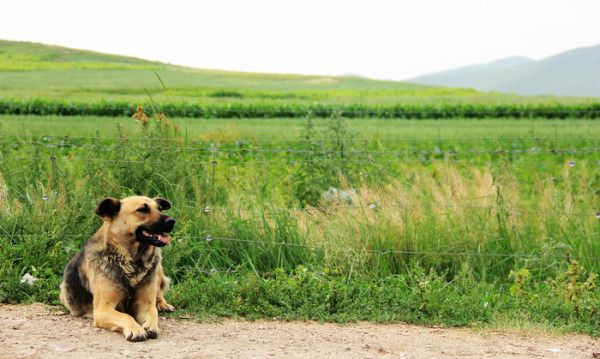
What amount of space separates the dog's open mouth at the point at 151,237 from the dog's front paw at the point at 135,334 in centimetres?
71

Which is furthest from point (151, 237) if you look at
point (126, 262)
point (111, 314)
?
point (111, 314)

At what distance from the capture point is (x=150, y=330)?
6789mm

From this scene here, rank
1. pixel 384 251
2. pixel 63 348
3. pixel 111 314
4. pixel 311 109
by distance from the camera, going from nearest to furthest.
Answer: pixel 63 348
pixel 111 314
pixel 384 251
pixel 311 109

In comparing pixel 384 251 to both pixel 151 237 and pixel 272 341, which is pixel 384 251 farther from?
pixel 151 237

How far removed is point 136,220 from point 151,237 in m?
0.21

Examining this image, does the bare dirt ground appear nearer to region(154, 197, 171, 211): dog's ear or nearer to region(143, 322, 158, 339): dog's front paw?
region(143, 322, 158, 339): dog's front paw

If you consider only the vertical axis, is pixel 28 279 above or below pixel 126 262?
below

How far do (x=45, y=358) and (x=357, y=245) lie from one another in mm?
3811

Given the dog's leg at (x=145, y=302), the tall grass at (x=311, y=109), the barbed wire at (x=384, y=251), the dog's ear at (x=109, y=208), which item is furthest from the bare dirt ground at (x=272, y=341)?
the tall grass at (x=311, y=109)

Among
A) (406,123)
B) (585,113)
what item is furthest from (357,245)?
(585,113)

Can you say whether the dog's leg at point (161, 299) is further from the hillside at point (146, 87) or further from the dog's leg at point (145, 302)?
the hillside at point (146, 87)

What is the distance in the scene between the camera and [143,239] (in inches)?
275

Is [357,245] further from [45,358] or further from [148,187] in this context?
[45,358]

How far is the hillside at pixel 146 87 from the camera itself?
127 ft
